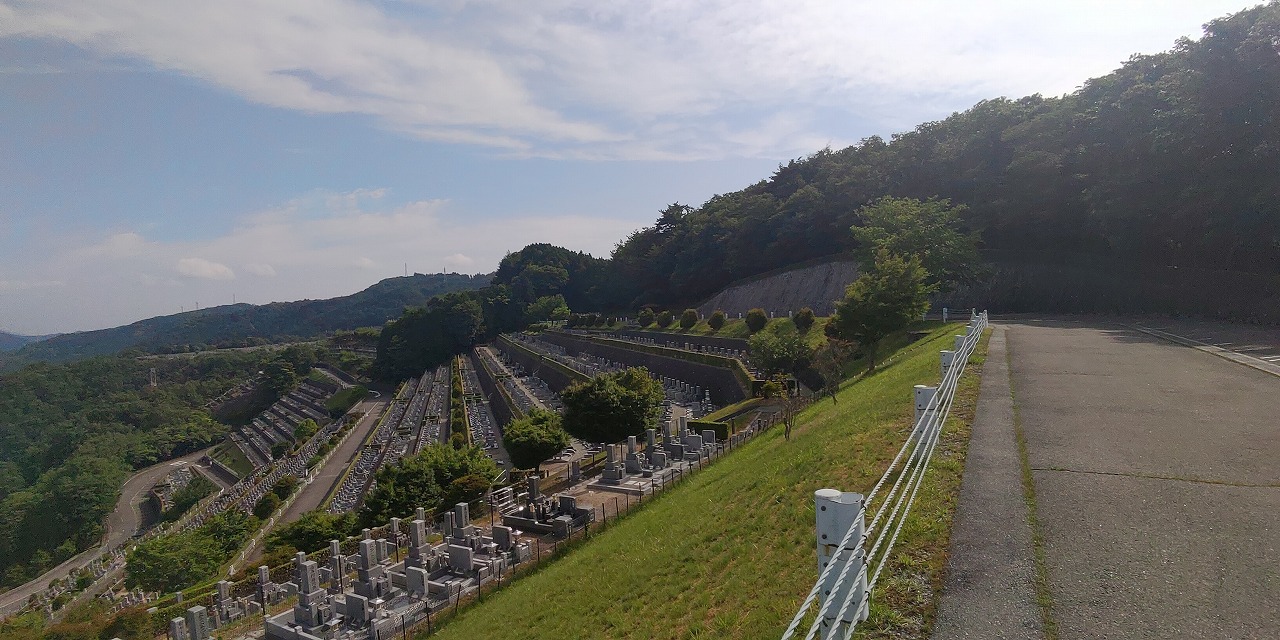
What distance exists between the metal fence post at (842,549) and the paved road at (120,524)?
42848 millimetres

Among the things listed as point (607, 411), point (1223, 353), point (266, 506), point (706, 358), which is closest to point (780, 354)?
point (607, 411)

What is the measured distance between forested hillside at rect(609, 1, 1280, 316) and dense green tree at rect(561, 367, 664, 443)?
2181 centimetres

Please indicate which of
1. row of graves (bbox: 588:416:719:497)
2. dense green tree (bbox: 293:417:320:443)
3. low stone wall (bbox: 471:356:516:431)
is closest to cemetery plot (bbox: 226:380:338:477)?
dense green tree (bbox: 293:417:320:443)

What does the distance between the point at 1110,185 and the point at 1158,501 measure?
29.2m

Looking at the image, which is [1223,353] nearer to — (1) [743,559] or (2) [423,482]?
(1) [743,559]

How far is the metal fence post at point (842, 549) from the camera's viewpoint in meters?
3.28

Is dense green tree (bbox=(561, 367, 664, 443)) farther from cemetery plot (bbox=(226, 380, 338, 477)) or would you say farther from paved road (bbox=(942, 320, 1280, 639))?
cemetery plot (bbox=(226, 380, 338, 477))

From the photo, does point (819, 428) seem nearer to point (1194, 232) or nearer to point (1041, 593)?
point (1041, 593)

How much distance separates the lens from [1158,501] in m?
5.67

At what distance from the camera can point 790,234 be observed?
5425cm

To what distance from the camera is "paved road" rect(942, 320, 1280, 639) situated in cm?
400

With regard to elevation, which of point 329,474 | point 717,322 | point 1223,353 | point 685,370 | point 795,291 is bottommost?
point 329,474

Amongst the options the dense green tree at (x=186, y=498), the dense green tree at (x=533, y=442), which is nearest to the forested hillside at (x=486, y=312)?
the dense green tree at (x=186, y=498)

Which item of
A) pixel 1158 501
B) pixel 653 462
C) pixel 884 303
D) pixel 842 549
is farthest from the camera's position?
pixel 884 303
